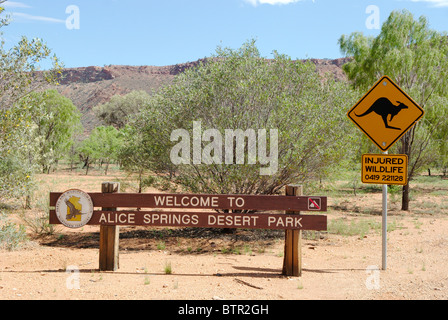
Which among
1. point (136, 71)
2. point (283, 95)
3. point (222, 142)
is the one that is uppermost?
point (136, 71)

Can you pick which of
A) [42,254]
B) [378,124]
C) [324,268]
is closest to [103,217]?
[42,254]

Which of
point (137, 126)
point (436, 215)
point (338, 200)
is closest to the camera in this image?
point (137, 126)

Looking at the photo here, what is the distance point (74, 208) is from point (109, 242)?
828mm

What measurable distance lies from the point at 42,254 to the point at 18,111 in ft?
10.9

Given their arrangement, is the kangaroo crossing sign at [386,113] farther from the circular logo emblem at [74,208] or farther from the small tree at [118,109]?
the small tree at [118,109]

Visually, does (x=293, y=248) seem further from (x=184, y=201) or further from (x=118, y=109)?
(x=118, y=109)

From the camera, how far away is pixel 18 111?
930 centimetres

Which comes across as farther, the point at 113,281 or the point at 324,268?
the point at 324,268

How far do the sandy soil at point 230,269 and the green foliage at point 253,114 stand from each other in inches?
77.0

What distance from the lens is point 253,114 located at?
11.7 meters

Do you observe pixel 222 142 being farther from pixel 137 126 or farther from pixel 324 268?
pixel 324 268

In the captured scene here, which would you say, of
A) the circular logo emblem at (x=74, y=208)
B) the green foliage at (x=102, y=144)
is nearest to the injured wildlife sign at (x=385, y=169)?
the circular logo emblem at (x=74, y=208)

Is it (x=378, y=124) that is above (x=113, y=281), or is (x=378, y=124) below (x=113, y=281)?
above

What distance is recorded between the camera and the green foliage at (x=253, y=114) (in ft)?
37.7
